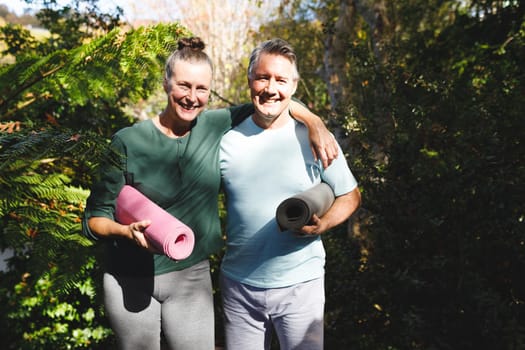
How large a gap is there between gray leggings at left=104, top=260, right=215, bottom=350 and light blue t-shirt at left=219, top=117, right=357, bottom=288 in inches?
7.6

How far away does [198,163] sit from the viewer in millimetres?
1986

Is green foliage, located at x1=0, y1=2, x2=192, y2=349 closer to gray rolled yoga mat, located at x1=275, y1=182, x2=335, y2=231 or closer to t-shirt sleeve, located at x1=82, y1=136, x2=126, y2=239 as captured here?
t-shirt sleeve, located at x1=82, y1=136, x2=126, y2=239

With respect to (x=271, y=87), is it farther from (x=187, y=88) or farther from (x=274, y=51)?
(x=187, y=88)

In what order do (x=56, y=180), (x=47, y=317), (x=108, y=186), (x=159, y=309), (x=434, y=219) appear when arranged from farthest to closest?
(x=47, y=317), (x=434, y=219), (x=56, y=180), (x=159, y=309), (x=108, y=186)

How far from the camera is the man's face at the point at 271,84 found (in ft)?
6.33

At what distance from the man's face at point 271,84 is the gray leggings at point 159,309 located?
0.73 m

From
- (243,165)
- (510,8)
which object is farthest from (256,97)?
(510,8)

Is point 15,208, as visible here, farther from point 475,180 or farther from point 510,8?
point 510,8

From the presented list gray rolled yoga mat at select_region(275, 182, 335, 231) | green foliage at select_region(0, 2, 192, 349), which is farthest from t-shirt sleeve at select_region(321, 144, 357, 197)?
green foliage at select_region(0, 2, 192, 349)

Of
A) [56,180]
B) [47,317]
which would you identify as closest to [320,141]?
[56,180]

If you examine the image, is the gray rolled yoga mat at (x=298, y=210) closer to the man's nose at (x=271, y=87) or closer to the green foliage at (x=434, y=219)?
the man's nose at (x=271, y=87)

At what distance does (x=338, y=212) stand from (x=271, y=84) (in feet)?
1.96

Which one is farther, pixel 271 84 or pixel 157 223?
pixel 271 84

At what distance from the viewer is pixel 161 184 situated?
192 centimetres
